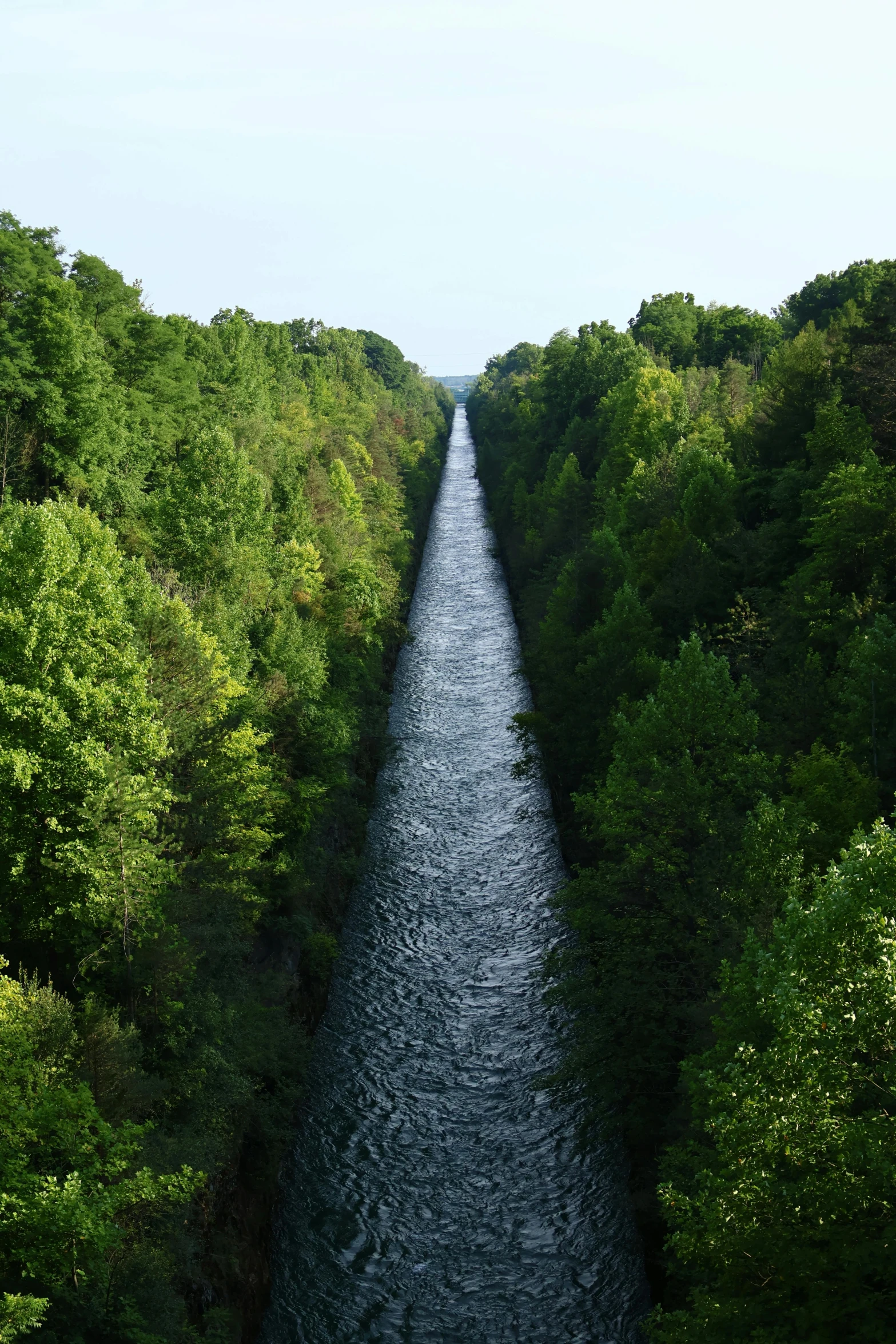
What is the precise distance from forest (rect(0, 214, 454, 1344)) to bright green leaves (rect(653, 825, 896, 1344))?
10.3 meters

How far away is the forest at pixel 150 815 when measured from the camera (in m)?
18.9

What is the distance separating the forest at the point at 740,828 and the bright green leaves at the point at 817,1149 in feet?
0.16

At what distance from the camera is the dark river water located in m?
24.8

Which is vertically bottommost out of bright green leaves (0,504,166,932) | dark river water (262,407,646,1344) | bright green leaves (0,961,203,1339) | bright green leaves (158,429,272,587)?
dark river water (262,407,646,1344)

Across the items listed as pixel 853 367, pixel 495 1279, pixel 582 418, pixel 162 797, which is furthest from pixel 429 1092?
pixel 582 418

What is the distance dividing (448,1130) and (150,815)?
14060 millimetres

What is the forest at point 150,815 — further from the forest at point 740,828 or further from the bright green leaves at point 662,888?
the bright green leaves at point 662,888

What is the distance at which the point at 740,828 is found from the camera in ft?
89.8

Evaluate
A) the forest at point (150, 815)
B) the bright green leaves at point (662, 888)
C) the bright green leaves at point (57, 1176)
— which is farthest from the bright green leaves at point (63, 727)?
the bright green leaves at point (662, 888)

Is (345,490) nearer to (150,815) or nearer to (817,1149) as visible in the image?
(150,815)

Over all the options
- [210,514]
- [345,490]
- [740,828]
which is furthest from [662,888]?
[345,490]

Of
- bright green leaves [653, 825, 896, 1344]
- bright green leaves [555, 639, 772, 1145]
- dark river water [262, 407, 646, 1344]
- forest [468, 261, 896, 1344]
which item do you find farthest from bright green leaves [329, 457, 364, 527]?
bright green leaves [653, 825, 896, 1344]

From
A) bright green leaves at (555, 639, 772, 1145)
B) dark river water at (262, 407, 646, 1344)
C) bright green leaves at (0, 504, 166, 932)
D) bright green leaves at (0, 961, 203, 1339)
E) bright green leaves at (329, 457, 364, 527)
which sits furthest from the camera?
bright green leaves at (329, 457, 364, 527)

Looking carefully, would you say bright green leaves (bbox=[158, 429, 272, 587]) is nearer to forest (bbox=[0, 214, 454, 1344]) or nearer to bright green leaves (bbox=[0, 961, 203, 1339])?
forest (bbox=[0, 214, 454, 1344])
